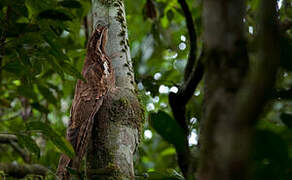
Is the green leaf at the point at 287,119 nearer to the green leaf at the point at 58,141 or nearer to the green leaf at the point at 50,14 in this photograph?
the green leaf at the point at 58,141

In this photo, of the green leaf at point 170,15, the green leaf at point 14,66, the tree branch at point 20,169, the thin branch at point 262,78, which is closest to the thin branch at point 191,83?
the thin branch at point 262,78

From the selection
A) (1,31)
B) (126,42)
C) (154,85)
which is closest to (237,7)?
(126,42)

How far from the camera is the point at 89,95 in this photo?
1844 mm

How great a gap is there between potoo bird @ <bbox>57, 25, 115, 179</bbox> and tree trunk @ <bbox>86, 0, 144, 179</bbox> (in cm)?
3

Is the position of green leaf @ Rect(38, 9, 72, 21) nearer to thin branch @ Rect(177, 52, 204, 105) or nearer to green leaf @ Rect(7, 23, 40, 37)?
green leaf @ Rect(7, 23, 40, 37)

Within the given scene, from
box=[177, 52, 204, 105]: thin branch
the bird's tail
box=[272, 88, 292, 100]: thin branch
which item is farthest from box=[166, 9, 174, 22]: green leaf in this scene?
box=[272, 88, 292, 100]: thin branch

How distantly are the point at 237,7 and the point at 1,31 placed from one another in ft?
5.26

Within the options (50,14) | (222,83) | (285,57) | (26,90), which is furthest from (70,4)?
(222,83)

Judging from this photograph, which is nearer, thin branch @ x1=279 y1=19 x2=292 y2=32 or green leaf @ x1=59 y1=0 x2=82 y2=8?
thin branch @ x1=279 y1=19 x2=292 y2=32

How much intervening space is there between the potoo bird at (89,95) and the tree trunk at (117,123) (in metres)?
0.03

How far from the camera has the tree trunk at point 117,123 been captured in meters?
1.46

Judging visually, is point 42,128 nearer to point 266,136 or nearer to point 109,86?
point 109,86

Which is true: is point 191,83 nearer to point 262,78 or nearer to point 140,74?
point 262,78

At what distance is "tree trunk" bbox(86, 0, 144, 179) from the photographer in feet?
4.79
